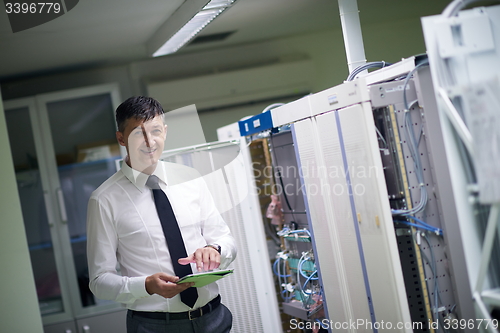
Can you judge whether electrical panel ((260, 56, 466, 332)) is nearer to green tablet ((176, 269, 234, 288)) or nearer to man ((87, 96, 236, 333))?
man ((87, 96, 236, 333))

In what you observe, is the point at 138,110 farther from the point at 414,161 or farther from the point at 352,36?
the point at 352,36

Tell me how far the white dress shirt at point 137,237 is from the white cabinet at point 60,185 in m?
2.75

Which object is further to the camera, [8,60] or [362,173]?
[8,60]

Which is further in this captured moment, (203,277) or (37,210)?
(37,210)

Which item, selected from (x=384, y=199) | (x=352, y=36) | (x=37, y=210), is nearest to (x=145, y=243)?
(x=384, y=199)

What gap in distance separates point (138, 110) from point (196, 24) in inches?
75.7

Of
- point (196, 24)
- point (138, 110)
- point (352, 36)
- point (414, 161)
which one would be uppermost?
point (196, 24)

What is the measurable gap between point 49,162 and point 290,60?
2.76m

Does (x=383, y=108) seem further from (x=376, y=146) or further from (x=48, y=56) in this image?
(x=48, y=56)

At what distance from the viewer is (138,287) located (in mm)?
1817

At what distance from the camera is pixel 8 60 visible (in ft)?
14.1

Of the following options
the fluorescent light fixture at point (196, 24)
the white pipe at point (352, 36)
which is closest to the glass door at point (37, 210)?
the fluorescent light fixture at point (196, 24)

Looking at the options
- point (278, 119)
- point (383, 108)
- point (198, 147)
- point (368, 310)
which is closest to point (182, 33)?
point (198, 147)

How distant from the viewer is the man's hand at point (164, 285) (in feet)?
5.82
